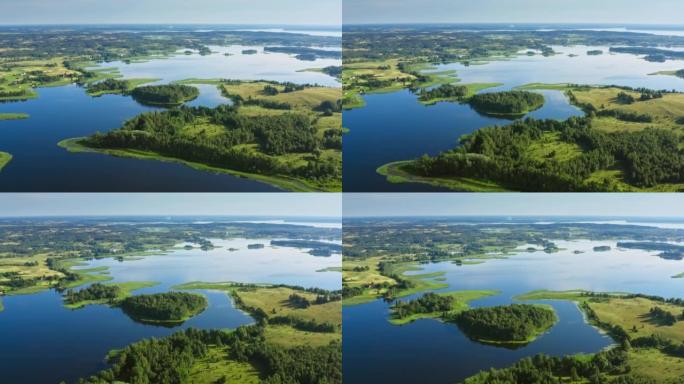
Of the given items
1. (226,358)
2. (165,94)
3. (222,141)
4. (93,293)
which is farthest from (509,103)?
(93,293)

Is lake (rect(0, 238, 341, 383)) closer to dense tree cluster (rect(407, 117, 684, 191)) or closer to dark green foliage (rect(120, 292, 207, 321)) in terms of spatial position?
dark green foliage (rect(120, 292, 207, 321))

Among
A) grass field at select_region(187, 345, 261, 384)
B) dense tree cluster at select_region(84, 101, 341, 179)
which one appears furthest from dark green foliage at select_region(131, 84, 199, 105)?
grass field at select_region(187, 345, 261, 384)

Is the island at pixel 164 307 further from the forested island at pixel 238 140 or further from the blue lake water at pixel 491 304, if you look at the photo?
the blue lake water at pixel 491 304

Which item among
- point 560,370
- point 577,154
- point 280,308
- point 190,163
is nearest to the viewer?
point 577,154

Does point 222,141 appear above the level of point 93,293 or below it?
above

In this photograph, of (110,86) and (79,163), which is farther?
(110,86)

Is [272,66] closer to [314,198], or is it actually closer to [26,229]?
[314,198]

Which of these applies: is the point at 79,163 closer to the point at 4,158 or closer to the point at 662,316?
the point at 4,158
